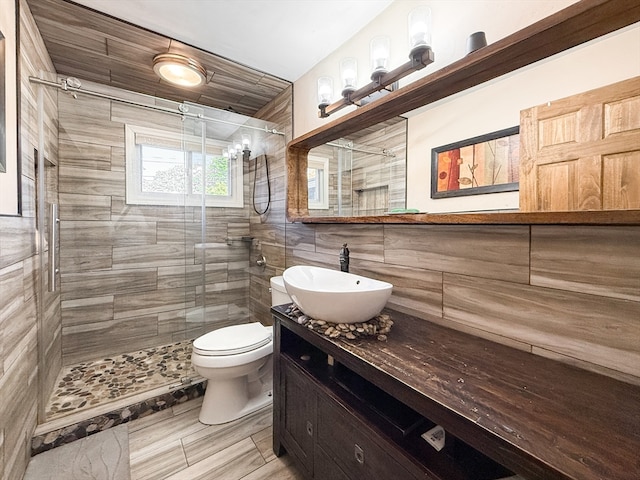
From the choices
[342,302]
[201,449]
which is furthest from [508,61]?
[201,449]

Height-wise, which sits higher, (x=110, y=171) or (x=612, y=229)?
(x=110, y=171)

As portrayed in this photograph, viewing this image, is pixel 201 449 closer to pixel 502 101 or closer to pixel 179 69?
pixel 502 101

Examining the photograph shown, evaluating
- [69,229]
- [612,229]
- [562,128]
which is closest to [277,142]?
[69,229]

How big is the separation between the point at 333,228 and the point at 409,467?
4.19 ft

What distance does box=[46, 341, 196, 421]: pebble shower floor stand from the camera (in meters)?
1.79

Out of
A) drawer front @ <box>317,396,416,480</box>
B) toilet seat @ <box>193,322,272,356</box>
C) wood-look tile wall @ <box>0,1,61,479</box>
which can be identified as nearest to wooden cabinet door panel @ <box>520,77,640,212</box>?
drawer front @ <box>317,396,416,480</box>

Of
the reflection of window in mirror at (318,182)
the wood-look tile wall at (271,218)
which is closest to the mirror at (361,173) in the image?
the reflection of window in mirror at (318,182)

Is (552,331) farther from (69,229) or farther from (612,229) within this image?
(69,229)

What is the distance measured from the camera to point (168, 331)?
263cm

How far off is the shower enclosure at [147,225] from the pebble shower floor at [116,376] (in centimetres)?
2

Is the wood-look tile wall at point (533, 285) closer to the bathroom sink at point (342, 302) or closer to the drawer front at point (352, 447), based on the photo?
the bathroom sink at point (342, 302)

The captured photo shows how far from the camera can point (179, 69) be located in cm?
199

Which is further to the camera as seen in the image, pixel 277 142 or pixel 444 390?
pixel 277 142

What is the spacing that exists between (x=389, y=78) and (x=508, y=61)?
0.51 metres
